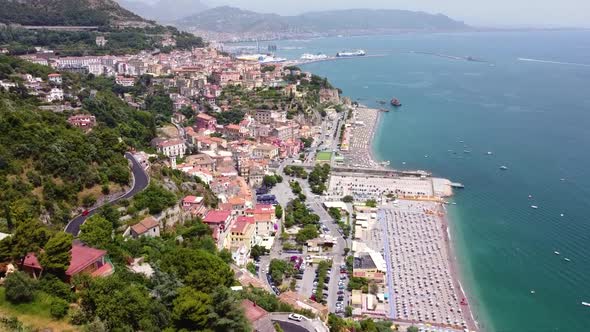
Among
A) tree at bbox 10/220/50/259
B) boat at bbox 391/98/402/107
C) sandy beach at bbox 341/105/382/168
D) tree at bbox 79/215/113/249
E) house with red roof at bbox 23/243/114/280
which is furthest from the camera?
boat at bbox 391/98/402/107

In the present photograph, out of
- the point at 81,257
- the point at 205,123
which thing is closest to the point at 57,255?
the point at 81,257

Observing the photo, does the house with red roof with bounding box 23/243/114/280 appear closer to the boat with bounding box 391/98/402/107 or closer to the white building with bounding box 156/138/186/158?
the white building with bounding box 156/138/186/158

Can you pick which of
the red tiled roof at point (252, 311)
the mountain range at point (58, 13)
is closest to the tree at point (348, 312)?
the red tiled roof at point (252, 311)

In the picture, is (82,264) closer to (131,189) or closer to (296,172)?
(131,189)

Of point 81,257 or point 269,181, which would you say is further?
point 269,181

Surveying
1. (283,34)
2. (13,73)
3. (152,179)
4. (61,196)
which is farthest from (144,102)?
(283,34)

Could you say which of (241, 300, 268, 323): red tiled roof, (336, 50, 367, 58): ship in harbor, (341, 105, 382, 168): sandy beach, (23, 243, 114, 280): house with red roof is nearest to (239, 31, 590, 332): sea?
(341, 105, 382, 168): sandy beach
